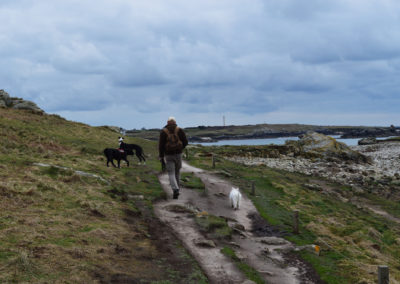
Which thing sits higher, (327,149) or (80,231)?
(80,231)

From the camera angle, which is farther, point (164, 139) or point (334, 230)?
point (334, 230)

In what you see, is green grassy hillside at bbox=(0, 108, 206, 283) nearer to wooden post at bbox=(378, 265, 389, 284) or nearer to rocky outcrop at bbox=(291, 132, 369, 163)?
wooden post at bbox=(378, 265, 389, 284)

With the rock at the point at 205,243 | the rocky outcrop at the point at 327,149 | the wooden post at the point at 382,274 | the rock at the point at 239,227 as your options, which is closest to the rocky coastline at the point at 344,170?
the rocky outcrop at the point at 327,149

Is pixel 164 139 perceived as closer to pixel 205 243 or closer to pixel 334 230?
pixel 205 243

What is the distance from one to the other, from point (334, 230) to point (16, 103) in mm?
53531

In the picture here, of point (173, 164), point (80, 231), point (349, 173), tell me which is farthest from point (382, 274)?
point (349, 173)

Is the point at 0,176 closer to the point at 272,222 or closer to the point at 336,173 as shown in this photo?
the point at 272,222

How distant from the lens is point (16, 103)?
5531 centimetres

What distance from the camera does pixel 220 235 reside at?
12.5 metres

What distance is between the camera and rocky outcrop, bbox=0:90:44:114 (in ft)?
177

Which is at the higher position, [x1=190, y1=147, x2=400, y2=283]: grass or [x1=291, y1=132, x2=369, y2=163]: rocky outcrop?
[x1=291, y1=132, x2=369, y2=163]: rocky outcrop

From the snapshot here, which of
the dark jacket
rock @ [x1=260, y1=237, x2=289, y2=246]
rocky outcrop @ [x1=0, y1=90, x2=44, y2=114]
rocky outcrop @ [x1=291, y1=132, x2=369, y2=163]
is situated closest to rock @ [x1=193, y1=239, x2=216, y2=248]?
rock @ [x1=260, y1=237, x2=289, y2=246]

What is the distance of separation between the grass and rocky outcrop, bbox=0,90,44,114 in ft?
130

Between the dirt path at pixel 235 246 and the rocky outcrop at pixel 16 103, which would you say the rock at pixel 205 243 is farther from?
the rocky outcrop at pixel 16 103
